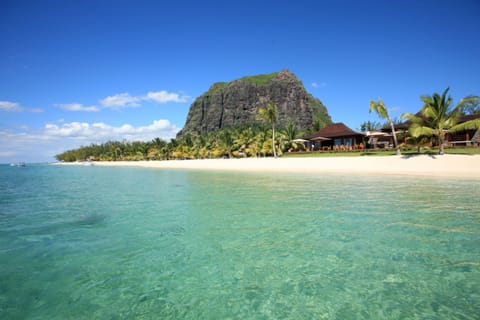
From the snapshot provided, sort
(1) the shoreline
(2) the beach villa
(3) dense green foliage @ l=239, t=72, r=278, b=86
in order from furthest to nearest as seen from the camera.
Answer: (3) dense green foliage @ l=239, t=72, r=278, b=86 → (2) the beach villa → (1) the shoreline

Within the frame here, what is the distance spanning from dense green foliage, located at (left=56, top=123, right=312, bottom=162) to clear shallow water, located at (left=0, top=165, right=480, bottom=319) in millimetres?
42522

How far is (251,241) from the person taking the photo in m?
6.53

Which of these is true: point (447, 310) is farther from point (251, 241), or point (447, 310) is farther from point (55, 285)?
point (55, 285)

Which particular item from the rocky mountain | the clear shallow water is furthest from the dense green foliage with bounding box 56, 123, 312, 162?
the rocky mountain

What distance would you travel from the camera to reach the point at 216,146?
64.9 meters

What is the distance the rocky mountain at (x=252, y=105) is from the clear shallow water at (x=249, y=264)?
14607 centimetres

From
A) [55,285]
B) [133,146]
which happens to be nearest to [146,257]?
[55,285]

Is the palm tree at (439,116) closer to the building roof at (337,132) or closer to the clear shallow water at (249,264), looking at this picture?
the building roof at (337,132)

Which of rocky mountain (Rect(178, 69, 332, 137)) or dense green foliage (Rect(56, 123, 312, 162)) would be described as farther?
rocky mountain (Rect(178, 69, 332, 137))

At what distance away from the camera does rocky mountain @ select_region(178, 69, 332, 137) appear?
158875 mm

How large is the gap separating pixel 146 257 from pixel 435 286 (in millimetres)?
5205

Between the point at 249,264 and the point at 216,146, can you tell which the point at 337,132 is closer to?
the point at 216,146

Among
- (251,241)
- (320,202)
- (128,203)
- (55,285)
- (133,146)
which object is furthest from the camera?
(133,146)

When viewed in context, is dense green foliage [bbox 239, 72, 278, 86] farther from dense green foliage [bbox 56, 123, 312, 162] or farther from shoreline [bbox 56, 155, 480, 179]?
shoreline [bbox 56, 155, 480, 179]
